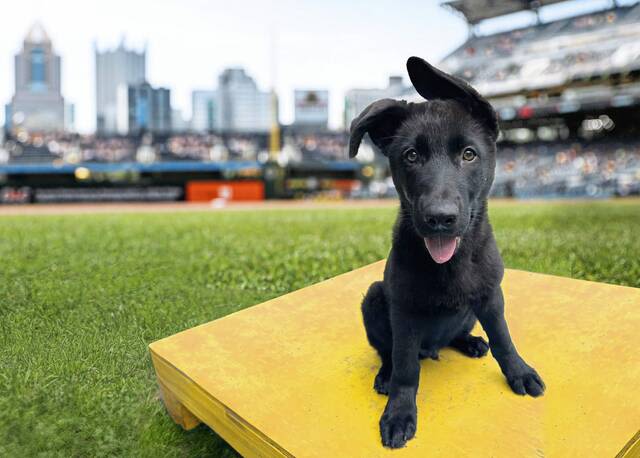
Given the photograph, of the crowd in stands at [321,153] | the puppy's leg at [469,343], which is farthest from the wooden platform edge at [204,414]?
the crowd in stands at [321,153]

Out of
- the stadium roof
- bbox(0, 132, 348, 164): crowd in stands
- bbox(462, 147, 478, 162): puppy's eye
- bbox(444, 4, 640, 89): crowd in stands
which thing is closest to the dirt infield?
bbox(0, 132, 348, 164): crowd in stands

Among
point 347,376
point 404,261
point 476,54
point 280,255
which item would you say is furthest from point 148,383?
point 476,54

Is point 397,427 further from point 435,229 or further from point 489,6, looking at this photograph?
point 489,6

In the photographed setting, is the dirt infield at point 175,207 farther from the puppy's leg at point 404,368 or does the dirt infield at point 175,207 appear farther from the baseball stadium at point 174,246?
the puppy's leg at point 404,368

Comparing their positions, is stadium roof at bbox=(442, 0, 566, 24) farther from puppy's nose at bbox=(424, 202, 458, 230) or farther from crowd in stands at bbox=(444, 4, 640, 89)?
puppy's nose at bbox=(424, 202, 458, 230)

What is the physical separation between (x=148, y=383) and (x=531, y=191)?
26140 millimetres

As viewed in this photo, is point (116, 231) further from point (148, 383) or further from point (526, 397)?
point (526, 397)

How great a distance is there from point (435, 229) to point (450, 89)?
56 centimetres

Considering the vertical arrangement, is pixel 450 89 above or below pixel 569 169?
below

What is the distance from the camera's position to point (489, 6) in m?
37.8

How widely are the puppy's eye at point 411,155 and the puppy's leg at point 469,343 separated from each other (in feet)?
2.90

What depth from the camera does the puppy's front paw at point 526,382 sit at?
180cm

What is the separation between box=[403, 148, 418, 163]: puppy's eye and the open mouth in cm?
28

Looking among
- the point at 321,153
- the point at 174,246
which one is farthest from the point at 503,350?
the point at 321,153
